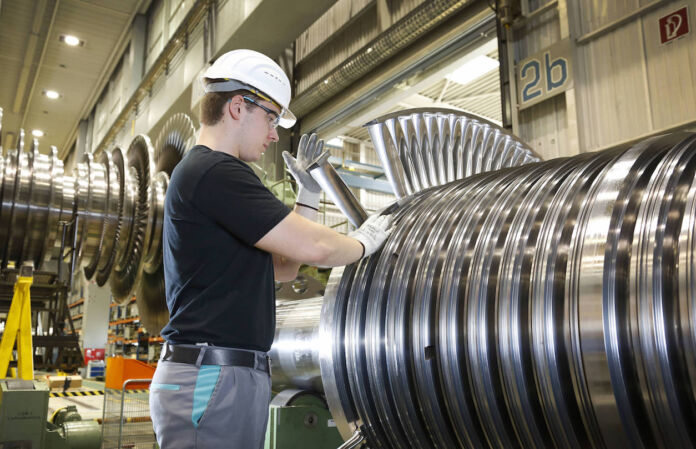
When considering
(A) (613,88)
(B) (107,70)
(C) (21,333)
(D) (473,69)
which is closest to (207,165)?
(C) (21,333)

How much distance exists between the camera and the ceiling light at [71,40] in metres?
10.6

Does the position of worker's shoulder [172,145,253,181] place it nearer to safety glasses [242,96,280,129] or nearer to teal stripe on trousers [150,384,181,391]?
safety glasses [242,96,280,129]

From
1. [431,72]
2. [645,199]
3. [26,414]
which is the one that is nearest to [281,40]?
[431,72]

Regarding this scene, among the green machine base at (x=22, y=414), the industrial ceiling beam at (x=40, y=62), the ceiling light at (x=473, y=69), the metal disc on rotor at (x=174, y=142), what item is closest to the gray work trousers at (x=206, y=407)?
the green machine base at (x=22, y=414)

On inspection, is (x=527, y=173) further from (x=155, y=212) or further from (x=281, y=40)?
(x=281, y=40)

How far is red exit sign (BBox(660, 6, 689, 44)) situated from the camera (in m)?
3.43

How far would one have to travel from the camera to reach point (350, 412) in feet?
4.94

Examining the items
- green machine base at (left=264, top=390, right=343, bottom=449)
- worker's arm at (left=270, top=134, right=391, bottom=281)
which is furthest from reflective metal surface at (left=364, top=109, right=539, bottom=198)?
green machine base at (left=264, top=390, right=343, bottom=449)

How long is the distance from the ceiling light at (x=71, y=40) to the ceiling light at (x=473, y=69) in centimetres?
707

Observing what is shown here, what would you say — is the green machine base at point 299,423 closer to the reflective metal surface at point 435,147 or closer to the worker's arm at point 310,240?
the worker's arm at point 310,240

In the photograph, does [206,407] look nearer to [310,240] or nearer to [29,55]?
[310,240]

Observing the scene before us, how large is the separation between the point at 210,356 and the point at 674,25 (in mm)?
3548

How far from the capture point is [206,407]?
1.19 metres

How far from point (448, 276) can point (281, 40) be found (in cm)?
550
